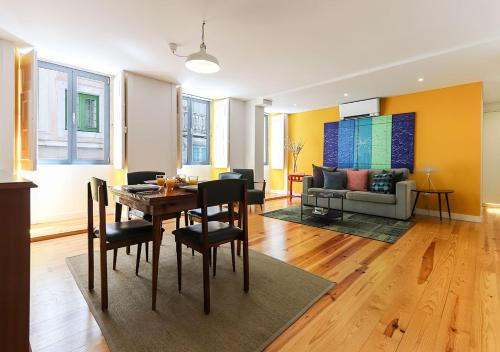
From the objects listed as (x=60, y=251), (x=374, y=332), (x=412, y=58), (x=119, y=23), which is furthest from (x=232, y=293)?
(x=412, y=58)

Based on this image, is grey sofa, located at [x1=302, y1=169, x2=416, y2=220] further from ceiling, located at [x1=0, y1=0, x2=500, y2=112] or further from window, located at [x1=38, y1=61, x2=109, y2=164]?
window, located at [x1=38, y1=61, x2=109, y2=164]

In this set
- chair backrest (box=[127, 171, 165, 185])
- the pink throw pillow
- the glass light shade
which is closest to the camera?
the glass light shade

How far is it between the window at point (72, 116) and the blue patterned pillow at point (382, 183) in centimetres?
494

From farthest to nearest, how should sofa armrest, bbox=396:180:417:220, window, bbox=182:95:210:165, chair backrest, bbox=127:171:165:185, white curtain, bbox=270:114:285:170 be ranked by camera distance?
white curtain, bbox=270:114:285:170, window, bbox=182:95:210:165, sofa armrest, bbox=396:180:417:220, chair backrest, bbox=127:171:165:185

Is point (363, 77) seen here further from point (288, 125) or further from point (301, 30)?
point (288, 125)

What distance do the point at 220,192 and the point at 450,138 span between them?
491 cm

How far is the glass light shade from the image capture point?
7.67ft

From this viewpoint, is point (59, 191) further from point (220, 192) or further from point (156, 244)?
point (220, 192)

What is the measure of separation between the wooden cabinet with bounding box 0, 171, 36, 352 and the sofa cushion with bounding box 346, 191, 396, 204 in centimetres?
457

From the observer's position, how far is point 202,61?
2355 mm

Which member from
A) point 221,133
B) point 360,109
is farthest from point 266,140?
point 360,109

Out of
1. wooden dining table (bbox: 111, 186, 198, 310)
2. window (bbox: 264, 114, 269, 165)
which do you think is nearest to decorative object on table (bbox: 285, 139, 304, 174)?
window (bbox: 264, 114, 269, 165)

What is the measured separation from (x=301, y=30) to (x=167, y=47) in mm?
1687

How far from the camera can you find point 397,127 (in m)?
5.10
